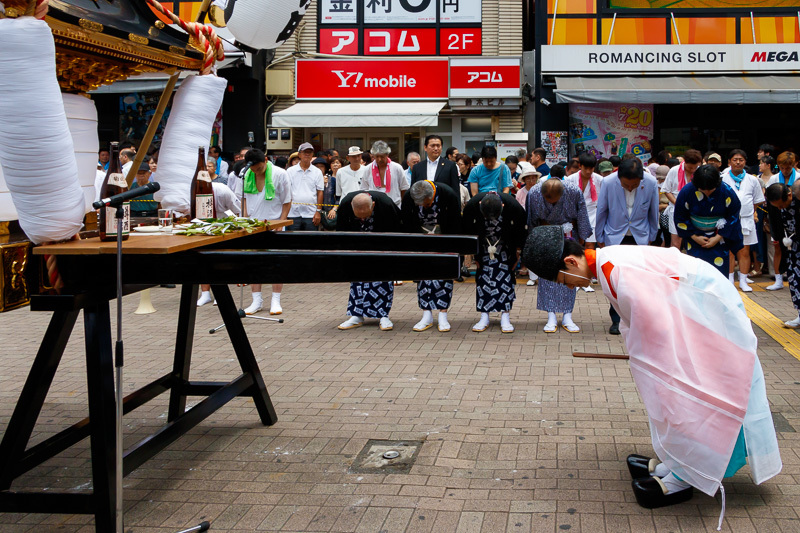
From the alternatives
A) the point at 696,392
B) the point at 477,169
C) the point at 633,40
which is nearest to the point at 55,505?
the point at 696,392

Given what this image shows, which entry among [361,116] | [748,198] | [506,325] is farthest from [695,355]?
[361,116]

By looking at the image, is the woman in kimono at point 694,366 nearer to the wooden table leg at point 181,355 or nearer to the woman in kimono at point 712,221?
the wooden table leg at point 181,355

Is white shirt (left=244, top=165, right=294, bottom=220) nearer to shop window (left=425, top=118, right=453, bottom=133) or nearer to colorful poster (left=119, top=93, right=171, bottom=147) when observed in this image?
colorful poster (left=119, top=93, right=171, bottom=147)

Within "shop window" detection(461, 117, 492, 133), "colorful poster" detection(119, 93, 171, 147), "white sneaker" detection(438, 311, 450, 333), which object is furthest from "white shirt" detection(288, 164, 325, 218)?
"shop window" detection(461, 117, 492, 133)

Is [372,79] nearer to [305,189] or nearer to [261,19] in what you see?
[305,189]

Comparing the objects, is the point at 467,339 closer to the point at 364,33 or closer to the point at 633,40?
the point at 633,40

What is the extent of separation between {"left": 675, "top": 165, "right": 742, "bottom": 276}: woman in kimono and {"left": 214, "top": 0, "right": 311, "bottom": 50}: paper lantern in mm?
4398

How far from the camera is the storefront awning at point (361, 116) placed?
16.5 m

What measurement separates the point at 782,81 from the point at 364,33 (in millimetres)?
9136

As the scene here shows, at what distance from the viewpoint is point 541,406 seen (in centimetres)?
551

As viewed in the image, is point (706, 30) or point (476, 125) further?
point (476, 125)

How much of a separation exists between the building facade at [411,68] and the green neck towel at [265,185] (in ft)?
27.6

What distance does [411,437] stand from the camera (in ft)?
16.1

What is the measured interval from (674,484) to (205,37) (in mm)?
3411
